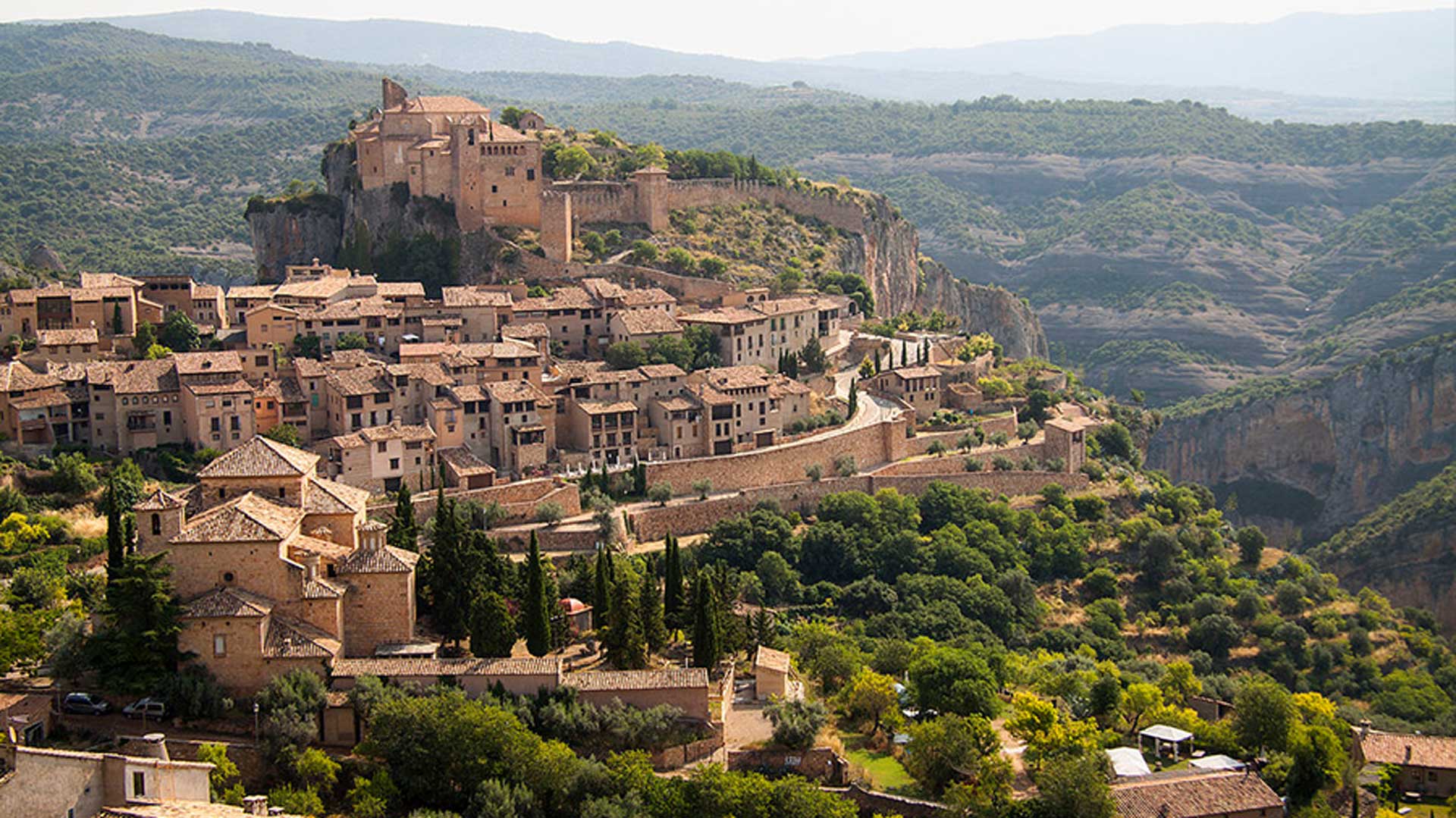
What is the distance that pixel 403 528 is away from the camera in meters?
40.8

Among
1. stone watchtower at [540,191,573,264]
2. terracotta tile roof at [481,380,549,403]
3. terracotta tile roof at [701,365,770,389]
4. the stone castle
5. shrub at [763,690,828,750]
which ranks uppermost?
the stone castle

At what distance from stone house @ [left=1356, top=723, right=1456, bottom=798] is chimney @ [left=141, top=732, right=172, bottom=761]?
29.1 m

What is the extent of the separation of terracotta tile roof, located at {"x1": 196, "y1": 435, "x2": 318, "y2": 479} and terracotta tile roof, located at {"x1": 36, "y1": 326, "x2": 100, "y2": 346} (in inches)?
769

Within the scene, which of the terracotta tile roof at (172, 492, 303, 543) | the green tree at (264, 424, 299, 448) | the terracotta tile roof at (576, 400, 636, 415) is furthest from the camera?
the terracotta tile roof at (576, 400, 636, 415)

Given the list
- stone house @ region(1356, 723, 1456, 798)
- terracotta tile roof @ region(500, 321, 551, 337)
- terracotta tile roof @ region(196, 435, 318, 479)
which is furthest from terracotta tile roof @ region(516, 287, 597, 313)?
stone house @ region(1356, 723, 1456, 798)

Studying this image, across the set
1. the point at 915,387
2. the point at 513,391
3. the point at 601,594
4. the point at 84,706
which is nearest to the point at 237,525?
the point at 84,706

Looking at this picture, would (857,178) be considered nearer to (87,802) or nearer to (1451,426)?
(1451,426)

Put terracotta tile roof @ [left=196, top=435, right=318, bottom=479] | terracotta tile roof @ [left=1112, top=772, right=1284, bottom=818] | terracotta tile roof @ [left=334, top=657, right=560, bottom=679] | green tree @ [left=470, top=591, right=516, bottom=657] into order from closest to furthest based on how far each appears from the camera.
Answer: terracotta tile roof @ [left=334, top=657, right=560, bottom=679] → terracotta tile roof @ [left=1112, top=772, right=1284, bottom=818] → green tree @ [left=470, top=591, right=516, bottom=657] → terracotta tile roof @ [left=196, top=435, right=318, bottom=479]

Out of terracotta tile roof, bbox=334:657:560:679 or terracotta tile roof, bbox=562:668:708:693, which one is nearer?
terracotta tile roof, bbox=334:657:560:679

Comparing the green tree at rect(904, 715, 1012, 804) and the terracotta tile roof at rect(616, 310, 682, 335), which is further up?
the terracotta tile roof at rect(616, 310, 682, 335)

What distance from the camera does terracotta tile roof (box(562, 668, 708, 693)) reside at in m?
34.2

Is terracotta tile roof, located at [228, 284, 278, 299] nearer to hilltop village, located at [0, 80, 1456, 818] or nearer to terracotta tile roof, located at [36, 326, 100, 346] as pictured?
hilltop village, located at [0, 80, 1456, 818]

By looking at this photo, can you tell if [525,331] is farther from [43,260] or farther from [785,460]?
[43,260]

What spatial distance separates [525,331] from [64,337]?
15185mm
